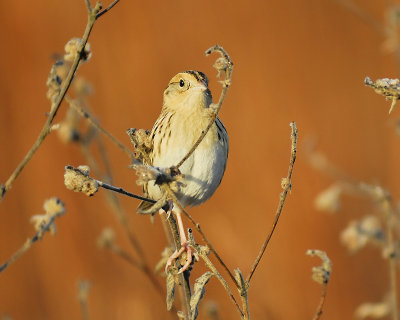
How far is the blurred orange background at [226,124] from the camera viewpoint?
5504mm

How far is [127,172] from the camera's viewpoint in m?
5.32

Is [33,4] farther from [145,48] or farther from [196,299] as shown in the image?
[196,299]

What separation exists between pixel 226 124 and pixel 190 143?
4208 millimetres

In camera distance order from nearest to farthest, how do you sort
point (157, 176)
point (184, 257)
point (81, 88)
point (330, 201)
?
1. point (157, 176)
2. point (184, 257)
3. point (81, 88)
4. point (330, 201)

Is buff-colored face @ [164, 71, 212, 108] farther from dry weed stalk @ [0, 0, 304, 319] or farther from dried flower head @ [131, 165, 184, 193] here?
dried flower head @ [131, 165, 184, 193]

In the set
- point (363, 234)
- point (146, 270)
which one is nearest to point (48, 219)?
point (146, 270)

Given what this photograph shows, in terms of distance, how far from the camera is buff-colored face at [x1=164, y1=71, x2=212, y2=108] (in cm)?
196

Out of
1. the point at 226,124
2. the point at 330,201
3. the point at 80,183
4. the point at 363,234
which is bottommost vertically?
the point at 80,183

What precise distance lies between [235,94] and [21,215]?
2.10m

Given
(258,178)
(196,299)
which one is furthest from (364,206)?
(196,299)

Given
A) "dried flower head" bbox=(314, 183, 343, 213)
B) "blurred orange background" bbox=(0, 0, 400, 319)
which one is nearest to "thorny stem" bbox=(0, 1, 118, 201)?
"dried flower head" bbox=(314, 183, 343, 213)

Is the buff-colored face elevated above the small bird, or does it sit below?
above

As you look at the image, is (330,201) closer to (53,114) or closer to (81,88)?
(81,88)

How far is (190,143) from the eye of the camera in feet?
6.20
